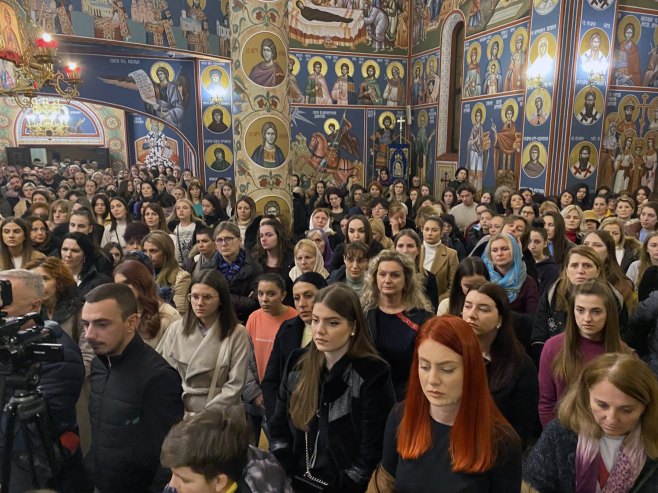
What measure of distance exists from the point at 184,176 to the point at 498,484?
1385cm

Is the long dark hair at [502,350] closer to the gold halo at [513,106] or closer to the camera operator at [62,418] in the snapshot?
the camera operator at [62,418]

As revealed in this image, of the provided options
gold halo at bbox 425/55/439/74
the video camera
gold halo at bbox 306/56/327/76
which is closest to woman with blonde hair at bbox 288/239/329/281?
the video camera

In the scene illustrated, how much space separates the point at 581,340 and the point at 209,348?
7.76 feet

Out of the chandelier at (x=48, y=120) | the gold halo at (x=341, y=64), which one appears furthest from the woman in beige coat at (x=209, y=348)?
the chandelier at (x=48, y=120)

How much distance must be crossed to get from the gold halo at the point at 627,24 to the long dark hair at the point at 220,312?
12344 mm

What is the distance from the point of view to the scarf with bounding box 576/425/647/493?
2.03m

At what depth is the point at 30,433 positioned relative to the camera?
235 centimetres

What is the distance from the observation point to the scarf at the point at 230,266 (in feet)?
16.0

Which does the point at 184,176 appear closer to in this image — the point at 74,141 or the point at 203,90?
the point at 203,90

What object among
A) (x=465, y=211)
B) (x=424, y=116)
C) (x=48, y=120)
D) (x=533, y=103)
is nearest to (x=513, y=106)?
(x=533, y=103)

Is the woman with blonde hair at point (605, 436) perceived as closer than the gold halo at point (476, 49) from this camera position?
Yes

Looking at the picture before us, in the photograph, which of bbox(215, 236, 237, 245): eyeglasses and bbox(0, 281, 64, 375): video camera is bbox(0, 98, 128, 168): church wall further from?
bbox(0, 281, 64, 375): video camera

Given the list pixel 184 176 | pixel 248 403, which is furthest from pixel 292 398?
pixel 184 176

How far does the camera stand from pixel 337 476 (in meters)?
2.52
